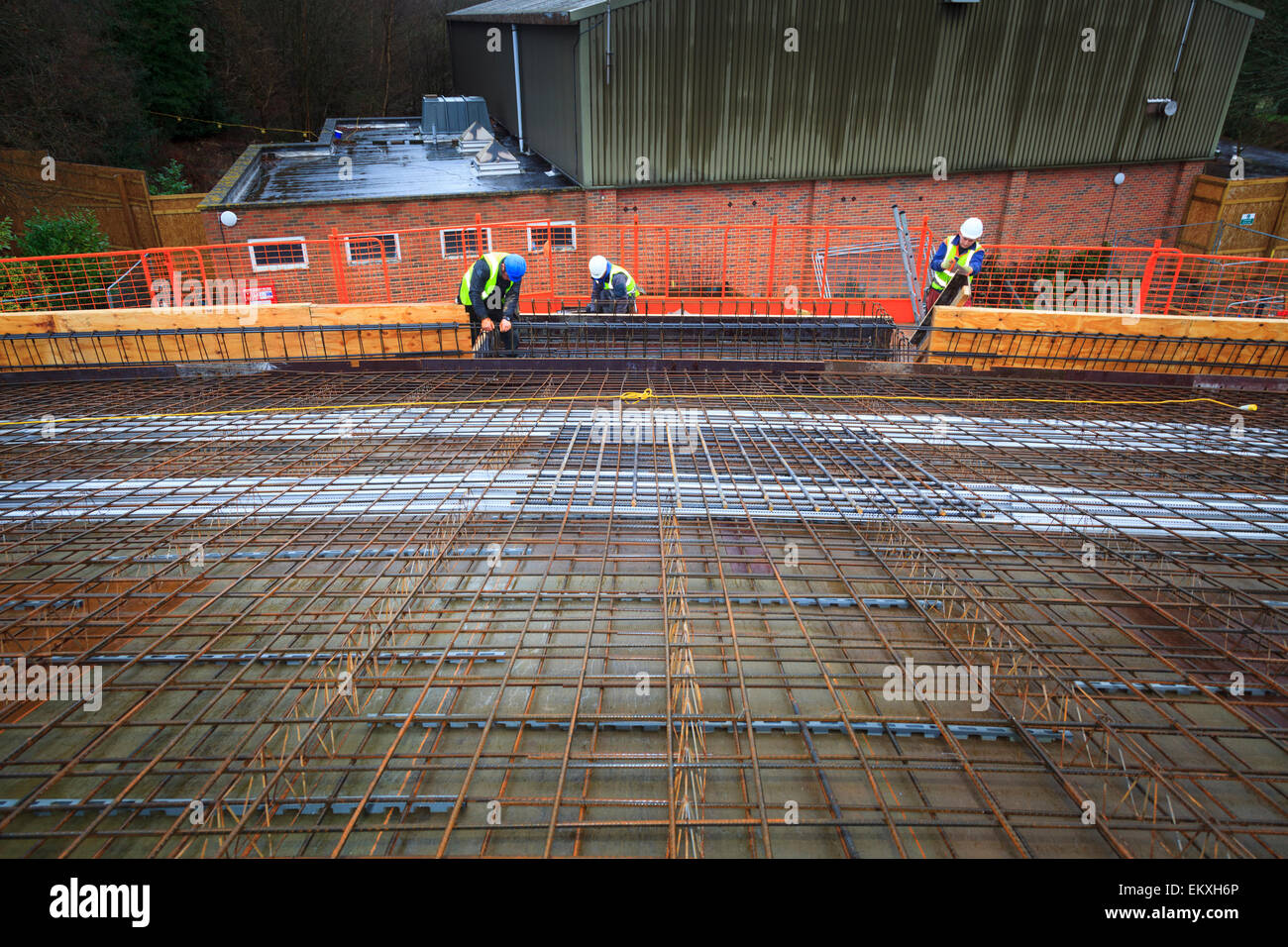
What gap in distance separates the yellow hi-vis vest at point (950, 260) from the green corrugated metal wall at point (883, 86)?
8.77 m

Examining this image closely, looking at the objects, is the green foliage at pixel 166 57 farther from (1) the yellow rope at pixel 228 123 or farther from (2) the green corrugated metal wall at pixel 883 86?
(2) the green corrugated metal wall at pixel 883 86

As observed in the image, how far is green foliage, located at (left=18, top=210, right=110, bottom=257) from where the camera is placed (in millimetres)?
14555

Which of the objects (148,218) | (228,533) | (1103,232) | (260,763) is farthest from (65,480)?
(1103,232)

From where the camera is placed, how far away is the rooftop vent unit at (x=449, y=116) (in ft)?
74.9

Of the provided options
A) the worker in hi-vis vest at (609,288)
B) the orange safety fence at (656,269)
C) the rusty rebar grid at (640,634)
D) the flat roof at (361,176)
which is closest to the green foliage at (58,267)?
the orange safety fence at (656,269)

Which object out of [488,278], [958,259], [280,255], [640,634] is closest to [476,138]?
[280,255]

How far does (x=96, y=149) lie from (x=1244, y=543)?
28188mm

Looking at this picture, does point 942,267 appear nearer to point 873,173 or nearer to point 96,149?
point 873,173

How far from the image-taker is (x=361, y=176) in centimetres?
1828

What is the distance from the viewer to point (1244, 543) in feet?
15.6

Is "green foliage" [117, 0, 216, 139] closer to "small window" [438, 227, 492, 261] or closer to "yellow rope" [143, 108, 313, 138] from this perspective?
"yellow rope" [143, 108, 313, 138]

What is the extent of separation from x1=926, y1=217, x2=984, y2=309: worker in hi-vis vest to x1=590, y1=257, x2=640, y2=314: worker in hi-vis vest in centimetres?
431

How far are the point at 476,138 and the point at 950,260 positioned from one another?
17626 mm

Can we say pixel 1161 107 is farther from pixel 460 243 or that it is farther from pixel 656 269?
pixel 460 243
